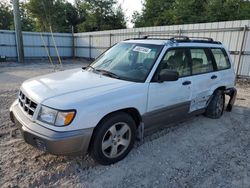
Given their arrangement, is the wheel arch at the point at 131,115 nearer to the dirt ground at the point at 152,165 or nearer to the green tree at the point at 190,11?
the dirt ground at the point at 152,165

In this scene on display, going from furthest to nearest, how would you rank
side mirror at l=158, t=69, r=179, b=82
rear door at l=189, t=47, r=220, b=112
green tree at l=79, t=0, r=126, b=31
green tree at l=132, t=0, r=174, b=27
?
green tree at l=79, t=0, r=126, b=31 → green tree at l=132, t=0, r=174, b=27 → rear door at l=189, t=47, r=220, b=112 → side mirror at l=158, t=69, r=179, b=82

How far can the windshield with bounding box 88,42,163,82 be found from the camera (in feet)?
10.6

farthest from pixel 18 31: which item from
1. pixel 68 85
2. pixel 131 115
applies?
pixel 131 115

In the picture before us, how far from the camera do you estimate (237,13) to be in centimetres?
1938

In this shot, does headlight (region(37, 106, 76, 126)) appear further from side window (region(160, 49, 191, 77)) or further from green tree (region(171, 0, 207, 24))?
green tree (region(171, 0, 207, 24))

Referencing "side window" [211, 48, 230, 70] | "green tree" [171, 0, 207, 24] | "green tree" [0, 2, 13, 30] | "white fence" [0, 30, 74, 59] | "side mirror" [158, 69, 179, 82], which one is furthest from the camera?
"green tree" [0, 2, 13, 30]

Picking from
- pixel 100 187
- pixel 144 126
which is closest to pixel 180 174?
pixel 144 126

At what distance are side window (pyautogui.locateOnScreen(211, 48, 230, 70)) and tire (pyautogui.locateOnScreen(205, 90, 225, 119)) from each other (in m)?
0.58

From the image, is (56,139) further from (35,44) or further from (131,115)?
(35,44)

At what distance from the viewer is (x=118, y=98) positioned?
108 inches

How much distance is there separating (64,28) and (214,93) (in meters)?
30.3

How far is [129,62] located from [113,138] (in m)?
1.32

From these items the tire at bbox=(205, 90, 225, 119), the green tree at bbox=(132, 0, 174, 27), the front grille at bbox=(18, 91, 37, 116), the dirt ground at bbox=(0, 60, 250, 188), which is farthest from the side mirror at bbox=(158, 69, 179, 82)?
the green tree at bbox=(132, 0, 174, 27)

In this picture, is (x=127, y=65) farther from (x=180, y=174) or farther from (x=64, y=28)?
(x=64, y=28)
